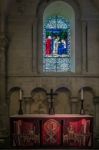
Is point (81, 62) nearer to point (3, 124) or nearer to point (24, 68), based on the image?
point (24, 68)

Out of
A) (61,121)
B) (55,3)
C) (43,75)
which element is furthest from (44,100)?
(55,3)

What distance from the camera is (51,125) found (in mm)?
14336

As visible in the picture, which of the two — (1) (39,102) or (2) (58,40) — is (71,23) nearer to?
(2) (58,40)

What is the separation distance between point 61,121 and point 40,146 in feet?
3.23

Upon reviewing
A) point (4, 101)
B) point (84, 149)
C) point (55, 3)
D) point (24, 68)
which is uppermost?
point (55, 3)

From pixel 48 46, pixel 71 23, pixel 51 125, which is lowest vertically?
pixel 51 125

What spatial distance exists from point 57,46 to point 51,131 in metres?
4.01

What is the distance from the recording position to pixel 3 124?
1588 cm

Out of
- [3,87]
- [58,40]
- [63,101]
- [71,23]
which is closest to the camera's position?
[3,87]

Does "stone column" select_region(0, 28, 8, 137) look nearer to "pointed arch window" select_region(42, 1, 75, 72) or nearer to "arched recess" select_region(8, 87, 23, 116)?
"arched recess" select_region(8, 87, 23, 116)

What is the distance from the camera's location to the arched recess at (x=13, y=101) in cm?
1630

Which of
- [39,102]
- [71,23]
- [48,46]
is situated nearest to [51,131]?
[39,102]

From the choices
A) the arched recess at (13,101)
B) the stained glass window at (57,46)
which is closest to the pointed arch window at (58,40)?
the stained glass window at (57,46)

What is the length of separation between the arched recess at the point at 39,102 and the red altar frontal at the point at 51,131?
1.93m
